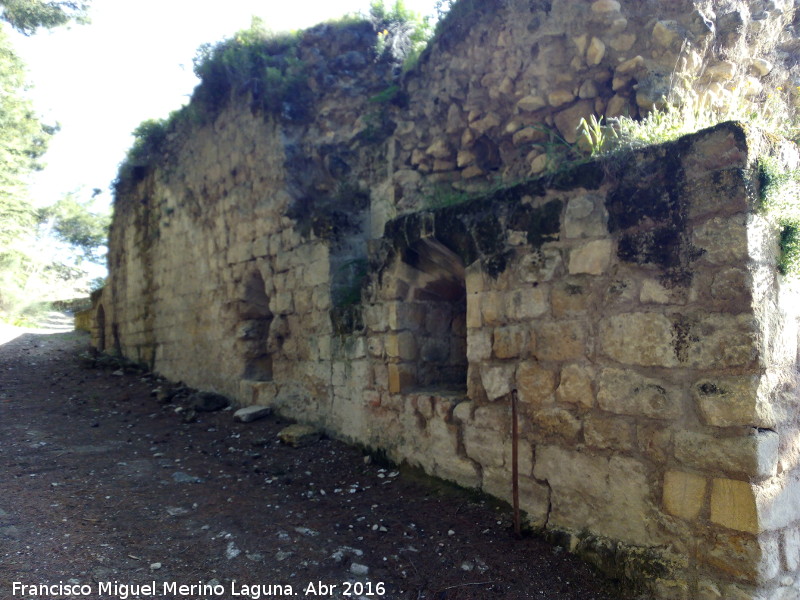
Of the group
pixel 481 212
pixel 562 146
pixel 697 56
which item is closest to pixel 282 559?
pixel 481 212

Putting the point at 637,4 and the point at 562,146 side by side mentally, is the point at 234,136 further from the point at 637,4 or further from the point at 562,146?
the point at 637,4

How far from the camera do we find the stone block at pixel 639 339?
2.81 m

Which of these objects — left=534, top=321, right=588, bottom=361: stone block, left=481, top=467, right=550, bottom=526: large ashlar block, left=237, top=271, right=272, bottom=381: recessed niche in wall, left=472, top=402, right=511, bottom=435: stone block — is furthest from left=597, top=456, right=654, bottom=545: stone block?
left=237, top=271, right=272, bottom=381: recessed niche in wall

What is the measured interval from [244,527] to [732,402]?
9.71 ft

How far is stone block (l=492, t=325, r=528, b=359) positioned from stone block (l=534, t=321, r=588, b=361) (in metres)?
0.10

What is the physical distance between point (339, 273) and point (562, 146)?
2332mm

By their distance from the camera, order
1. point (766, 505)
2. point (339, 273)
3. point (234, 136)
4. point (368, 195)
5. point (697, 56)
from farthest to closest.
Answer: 1. point (234, 136)
2. point (368, 195)
3. point (339, 273)
4. point (697, 56)
5. point (766, 505)

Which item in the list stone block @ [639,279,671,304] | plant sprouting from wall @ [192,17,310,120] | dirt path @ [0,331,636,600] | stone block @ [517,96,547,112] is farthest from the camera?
plant sprouting from wall @ [192,17,310,120]

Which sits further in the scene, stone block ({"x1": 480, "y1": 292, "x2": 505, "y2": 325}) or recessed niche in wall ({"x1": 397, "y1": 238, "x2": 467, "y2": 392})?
recessed niche in wall ({"x1": 397, "y1": 238, "x2": 467, "y2": 392})

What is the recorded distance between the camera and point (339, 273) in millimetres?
5559

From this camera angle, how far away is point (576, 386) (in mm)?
3156

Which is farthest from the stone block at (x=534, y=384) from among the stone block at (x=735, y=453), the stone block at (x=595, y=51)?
the stone block at (x=595, y=51)

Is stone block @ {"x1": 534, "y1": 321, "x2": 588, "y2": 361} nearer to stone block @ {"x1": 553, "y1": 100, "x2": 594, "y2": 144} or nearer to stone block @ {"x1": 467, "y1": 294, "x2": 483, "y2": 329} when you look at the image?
stone block @ {"x1": 467, "y1": 294, "x2": 483, "y2": 329}

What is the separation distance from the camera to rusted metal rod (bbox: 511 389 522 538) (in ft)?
10.9
